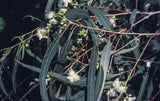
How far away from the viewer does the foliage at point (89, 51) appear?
1.05m

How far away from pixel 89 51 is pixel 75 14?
0.94 ft

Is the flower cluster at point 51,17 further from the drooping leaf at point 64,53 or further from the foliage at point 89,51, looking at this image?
the drooping leaf at point 64,53

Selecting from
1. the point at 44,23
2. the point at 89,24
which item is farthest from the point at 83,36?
the point at 44,23

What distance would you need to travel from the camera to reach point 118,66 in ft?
4.60

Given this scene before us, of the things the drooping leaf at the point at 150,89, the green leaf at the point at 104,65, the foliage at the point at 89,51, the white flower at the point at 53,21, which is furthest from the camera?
the drooping leaf at the point at 150,89

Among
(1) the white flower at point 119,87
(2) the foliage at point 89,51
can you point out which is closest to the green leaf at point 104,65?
(2) the foliage at point 89,51

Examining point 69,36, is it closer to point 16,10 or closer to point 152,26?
point 152,26

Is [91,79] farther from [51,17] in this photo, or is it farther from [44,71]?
[51,17]

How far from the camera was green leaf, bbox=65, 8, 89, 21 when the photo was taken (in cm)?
108

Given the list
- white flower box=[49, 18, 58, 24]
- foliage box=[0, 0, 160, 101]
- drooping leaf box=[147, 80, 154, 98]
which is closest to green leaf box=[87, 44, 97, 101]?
foliage box=[0, 0, 160, 101]

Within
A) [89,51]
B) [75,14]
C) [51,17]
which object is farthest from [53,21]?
[89,51]

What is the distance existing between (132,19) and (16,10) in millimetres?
1979

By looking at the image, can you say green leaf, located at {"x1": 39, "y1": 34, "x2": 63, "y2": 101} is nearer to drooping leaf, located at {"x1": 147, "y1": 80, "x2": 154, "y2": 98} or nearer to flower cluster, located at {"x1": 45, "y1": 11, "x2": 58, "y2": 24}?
flower cluster, located at {"x1": 45, "y1": 11, "x2": 58, "y2": 24}

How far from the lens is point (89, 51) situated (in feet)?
4.21
